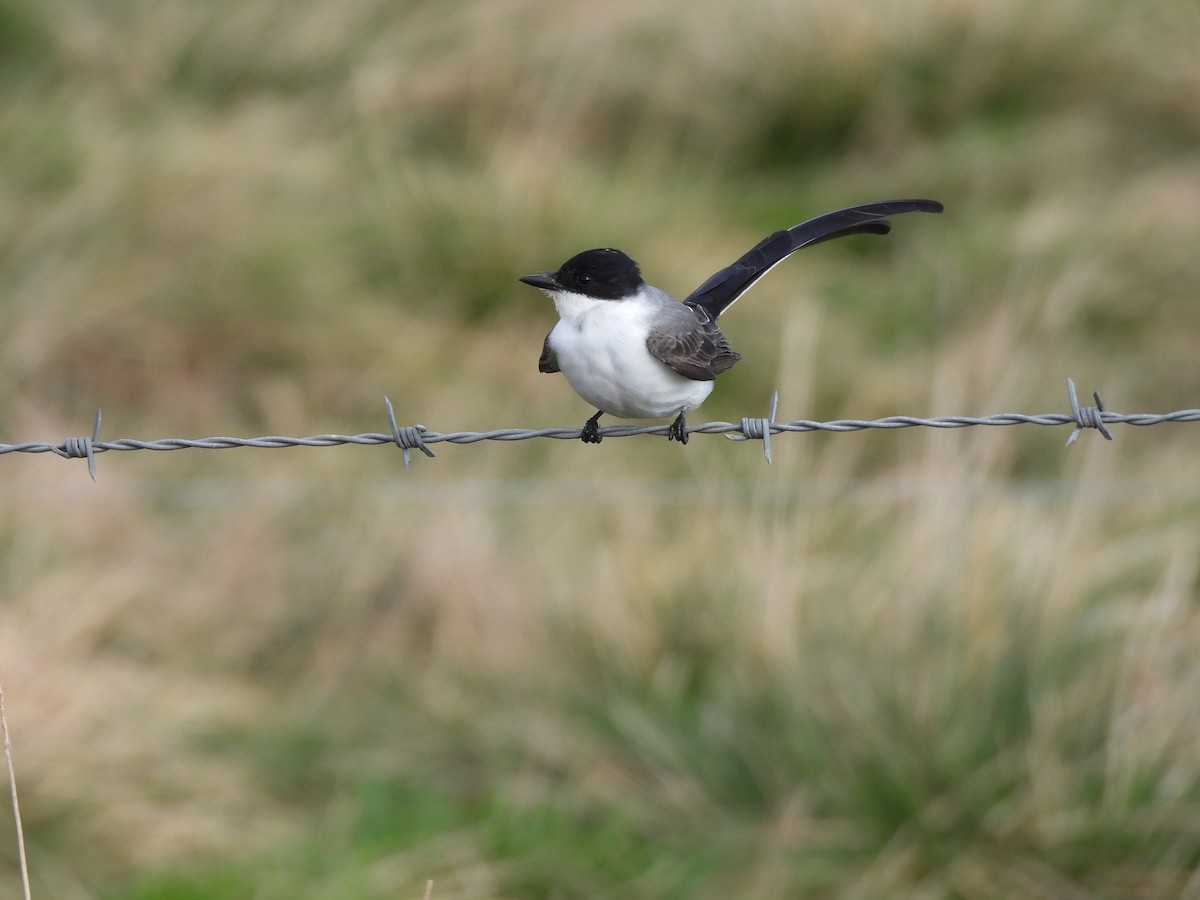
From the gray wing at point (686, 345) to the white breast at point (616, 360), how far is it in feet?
0.08

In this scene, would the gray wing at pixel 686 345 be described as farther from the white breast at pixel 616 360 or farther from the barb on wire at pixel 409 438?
the barb on wire at pixel 409 438

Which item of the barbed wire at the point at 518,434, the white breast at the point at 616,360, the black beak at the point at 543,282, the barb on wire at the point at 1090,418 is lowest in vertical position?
the barb on wire at the point at 1090,418

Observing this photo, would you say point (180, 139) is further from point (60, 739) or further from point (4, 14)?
point (60, 739)

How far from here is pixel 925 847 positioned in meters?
5.39

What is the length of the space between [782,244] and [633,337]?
29.7 inches

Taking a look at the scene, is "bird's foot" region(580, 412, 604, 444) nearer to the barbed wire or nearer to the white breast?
the white breast

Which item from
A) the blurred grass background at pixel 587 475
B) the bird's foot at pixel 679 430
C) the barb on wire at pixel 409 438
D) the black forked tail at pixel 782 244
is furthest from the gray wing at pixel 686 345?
the blurred grass background at pixel 587 475

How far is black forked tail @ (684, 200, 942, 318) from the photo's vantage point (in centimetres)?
436

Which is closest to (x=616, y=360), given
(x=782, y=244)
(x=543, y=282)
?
(x=543, y=282)

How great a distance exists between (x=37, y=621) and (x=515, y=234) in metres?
4.03

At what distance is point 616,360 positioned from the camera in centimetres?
401

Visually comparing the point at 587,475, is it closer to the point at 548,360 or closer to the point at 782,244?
the point at 782,244

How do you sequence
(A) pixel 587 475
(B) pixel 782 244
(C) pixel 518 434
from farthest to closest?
(A) pixel 587 475 → (B) pixel 782 244 → (C) pixel 518 434

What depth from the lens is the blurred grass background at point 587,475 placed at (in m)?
5.47
